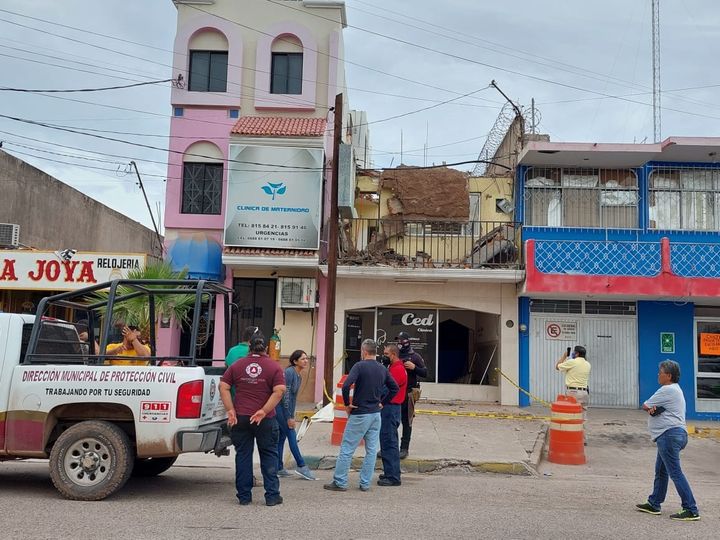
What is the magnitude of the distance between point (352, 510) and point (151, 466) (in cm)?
289

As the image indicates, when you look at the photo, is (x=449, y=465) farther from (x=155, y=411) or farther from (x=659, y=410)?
(x=155, y=411)

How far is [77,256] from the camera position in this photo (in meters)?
18.2

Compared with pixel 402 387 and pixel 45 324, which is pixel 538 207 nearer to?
pixel 402 387

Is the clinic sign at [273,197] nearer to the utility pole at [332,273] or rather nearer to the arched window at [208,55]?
the utility pole at [332,273]

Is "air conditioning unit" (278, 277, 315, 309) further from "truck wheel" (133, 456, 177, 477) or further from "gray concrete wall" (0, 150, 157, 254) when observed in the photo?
"gray concrete wall" (0, 150, 157, 254)

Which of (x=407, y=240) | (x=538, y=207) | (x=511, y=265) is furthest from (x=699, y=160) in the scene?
(x=407, y=240)

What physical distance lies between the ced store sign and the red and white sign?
479 inches

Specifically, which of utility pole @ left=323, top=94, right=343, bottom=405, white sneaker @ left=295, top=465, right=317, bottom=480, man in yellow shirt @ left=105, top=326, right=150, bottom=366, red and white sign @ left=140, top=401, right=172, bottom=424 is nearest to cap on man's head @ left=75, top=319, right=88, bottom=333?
man in yellow shirt @ left=105, top=326, right=150, bottom=366

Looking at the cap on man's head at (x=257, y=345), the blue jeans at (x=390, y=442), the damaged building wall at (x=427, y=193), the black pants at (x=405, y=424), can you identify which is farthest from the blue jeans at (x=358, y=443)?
the damaged building wall at (x=427, y=193)

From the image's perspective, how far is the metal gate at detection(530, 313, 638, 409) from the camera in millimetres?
17031

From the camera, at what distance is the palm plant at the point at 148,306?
14094 mm

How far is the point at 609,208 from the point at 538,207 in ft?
5.82

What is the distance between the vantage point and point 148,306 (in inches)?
512

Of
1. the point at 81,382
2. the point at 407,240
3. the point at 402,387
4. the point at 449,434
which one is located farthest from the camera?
the point at 407,240
